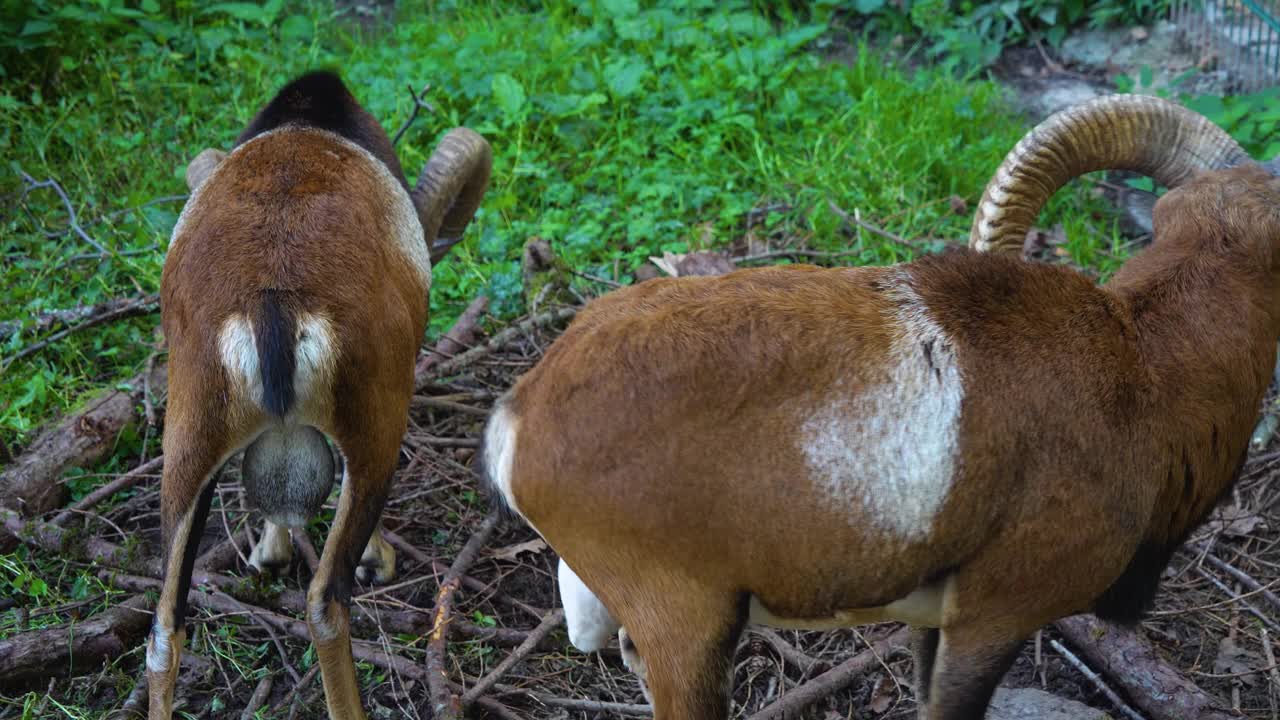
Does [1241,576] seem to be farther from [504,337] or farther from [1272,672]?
[504,337]

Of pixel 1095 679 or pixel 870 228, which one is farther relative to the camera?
pixel 870 228

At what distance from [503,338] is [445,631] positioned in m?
1.59

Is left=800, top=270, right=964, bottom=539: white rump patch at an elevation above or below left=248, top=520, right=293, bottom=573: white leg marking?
above

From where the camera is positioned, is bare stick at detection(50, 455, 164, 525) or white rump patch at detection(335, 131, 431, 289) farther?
bare stick at detection(50, 455, 164, 525)

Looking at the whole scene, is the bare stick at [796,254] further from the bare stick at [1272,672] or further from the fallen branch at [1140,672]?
the bare stick at [1272,672]

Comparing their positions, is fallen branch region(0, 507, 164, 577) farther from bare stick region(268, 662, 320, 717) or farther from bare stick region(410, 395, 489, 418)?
bare stick region(410, 395, 489, 418)

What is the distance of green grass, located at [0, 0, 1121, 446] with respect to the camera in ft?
18.8

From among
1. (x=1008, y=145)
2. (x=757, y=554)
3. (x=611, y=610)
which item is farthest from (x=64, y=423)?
(x=1008, y=145)

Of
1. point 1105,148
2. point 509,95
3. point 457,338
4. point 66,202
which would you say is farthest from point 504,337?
point 1105,148

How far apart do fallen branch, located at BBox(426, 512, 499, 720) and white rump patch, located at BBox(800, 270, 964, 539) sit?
1.16 m

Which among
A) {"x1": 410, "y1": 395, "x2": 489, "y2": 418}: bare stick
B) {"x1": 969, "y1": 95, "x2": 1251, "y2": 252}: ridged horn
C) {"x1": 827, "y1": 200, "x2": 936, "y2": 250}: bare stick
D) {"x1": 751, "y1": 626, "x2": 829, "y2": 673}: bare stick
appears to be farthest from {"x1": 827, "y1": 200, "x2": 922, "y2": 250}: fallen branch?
{"x1": 751, "y1": 626, "x2": 829, "y2": 673}: bare stick

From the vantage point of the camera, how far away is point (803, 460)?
265 cm

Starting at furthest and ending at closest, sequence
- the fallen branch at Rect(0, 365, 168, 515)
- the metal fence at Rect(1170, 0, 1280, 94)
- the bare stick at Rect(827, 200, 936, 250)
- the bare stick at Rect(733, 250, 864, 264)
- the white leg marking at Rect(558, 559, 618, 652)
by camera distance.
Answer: the metal fence at Rect(1170, 0, 1280, 94) → the bare stick at Rect(733, 250, 864, 264) → the bare stick at Rect(827, 200, 936, 250) → the fallen branch at Rect(0, 365, 168, 515) → the white leg marking at Rect(558, 559, 618, 652)

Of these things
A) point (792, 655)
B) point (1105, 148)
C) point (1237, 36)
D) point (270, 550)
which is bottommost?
point (270, 550)
